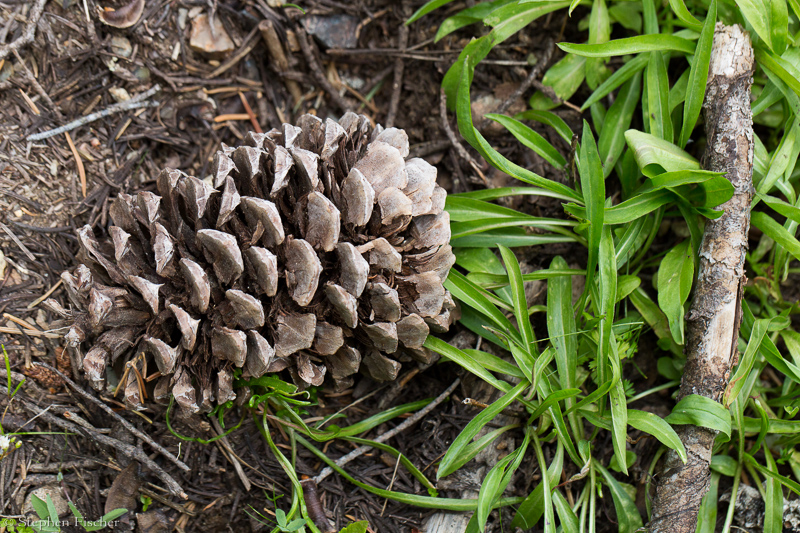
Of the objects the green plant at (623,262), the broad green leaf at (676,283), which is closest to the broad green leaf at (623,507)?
the green plant at (623,262)

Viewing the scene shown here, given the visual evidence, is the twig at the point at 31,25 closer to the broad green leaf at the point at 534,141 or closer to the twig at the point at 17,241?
the twig at the point at 17,241

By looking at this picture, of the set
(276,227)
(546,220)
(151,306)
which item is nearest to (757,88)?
(546,220)

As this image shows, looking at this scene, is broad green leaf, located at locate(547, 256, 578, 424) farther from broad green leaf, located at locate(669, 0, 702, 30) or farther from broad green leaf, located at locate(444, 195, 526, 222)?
broad green leaf, located at locate(669, 0, 702, 30)

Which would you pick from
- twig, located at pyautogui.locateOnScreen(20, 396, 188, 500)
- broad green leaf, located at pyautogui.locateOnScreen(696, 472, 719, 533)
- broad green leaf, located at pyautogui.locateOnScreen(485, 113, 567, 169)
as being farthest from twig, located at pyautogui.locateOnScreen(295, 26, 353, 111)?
broad green leaf, located at pyautogui.locateOnScreen(696, 472, 719, 533)

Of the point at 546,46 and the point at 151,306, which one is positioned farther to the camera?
the point at 546,46

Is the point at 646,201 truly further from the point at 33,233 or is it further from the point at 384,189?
the point at 33,233

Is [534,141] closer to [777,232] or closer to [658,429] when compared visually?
[777,232]
